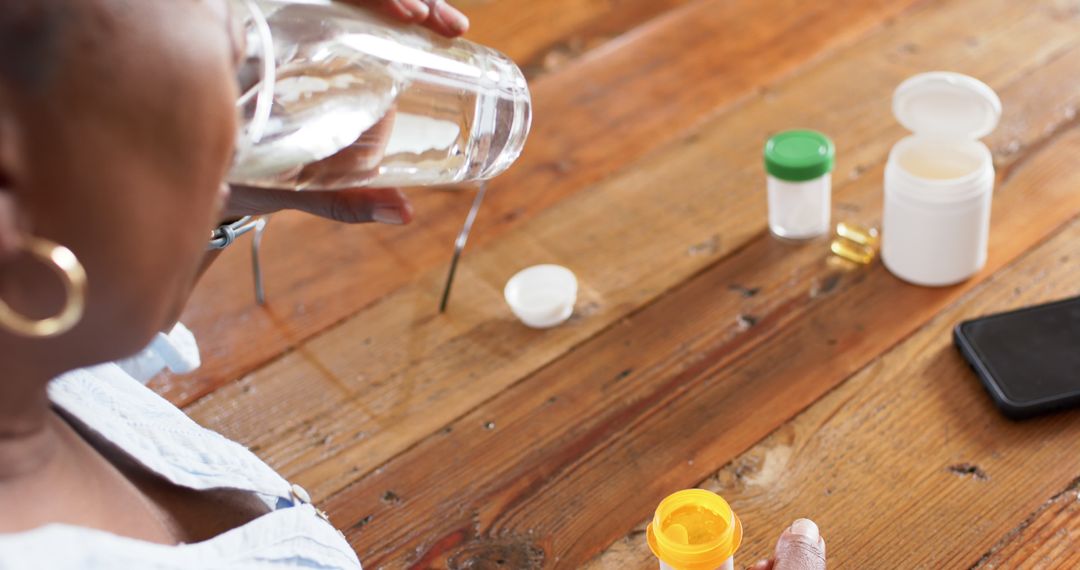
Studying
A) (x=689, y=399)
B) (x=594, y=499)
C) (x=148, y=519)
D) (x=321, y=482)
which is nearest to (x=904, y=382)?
(x=689, y=399)

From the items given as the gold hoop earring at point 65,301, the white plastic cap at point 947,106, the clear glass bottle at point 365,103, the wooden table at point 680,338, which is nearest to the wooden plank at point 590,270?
the wooden table at point 680,338

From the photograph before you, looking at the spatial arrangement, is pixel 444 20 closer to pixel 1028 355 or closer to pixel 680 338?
pixel 680 338

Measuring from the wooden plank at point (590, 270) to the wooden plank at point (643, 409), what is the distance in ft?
0.05

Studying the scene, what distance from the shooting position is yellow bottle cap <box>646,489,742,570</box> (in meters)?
0.75

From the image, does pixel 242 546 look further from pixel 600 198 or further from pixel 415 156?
pixel 600 198

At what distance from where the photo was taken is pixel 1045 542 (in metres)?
0.79

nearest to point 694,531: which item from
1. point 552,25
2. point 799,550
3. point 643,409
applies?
point 799,550

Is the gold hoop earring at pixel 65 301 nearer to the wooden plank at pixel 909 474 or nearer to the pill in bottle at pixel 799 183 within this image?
the wooden plank at pixel 909 474

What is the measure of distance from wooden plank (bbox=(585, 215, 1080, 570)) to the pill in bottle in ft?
0.58

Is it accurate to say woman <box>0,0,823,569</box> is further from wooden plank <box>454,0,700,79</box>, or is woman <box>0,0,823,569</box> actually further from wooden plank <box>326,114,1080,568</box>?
wooden plank <box>454,0,700,79</box>

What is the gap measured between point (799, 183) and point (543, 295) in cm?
27

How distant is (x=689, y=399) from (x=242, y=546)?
417 mm

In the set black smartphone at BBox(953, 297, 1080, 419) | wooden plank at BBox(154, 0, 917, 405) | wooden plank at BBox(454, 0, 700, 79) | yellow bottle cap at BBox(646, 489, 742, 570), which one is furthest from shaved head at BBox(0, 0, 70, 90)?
wooden plank at BBox(454, 0, 700, 79)

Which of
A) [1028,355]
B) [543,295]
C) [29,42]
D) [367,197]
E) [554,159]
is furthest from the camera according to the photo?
[554,159]
